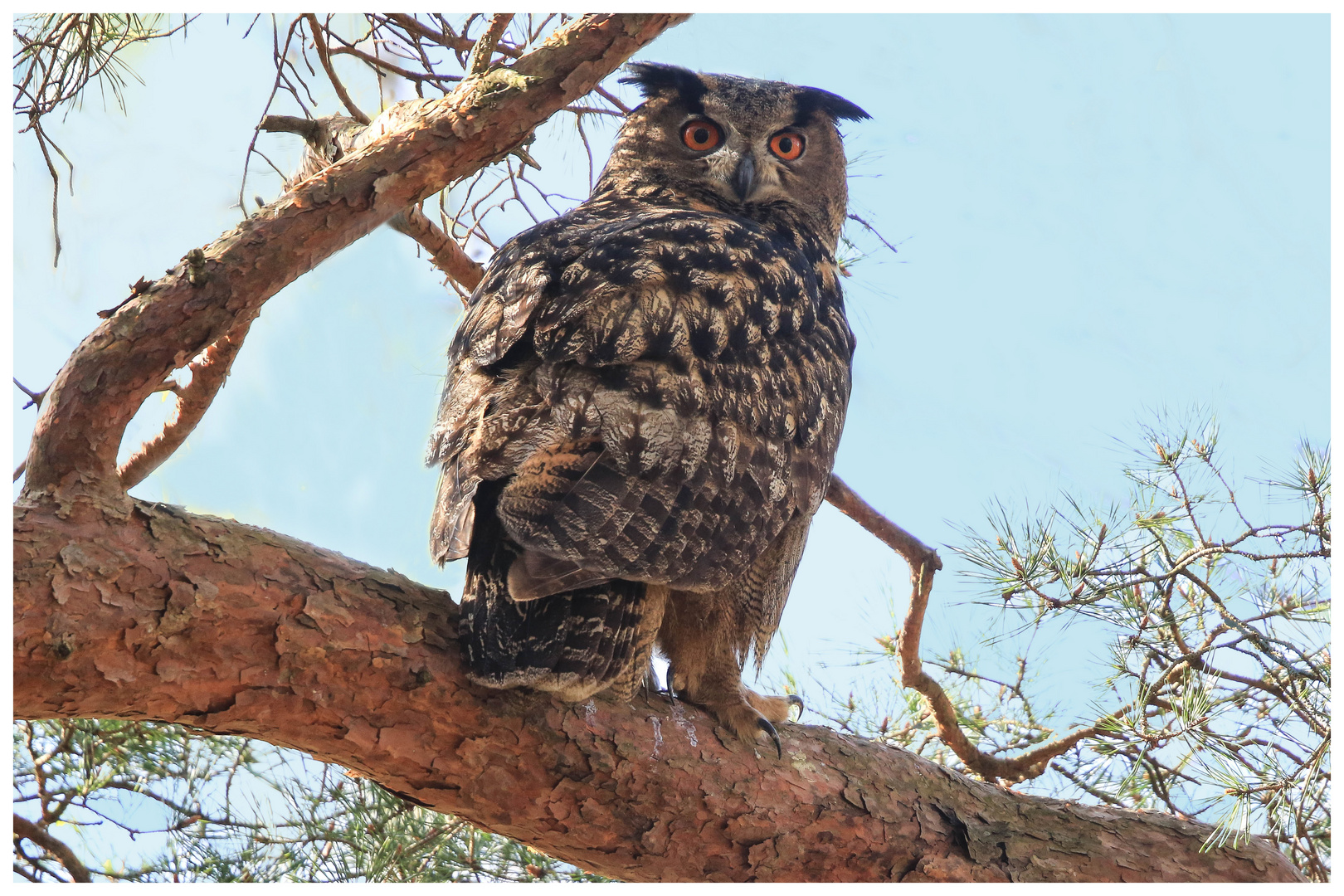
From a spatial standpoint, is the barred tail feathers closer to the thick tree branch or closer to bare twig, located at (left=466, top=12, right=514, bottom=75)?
the thick tree branch

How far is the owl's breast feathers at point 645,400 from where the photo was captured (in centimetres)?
170

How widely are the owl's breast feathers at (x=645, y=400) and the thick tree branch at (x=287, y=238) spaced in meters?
0.33

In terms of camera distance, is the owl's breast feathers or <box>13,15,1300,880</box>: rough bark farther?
the owl's breast feathers

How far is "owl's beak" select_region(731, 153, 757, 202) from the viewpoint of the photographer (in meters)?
2.79

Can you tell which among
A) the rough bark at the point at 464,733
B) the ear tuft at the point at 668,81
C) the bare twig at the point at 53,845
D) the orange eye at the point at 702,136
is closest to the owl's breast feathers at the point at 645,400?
the rough bark at the point at 464,733

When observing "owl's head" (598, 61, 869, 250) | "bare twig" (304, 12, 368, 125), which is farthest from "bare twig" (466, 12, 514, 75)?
"owl's head" (598, 61, 869, 250)

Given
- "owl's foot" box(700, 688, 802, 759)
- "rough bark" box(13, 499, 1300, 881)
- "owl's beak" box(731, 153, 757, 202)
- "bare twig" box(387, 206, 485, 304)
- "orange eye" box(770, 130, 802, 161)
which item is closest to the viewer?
"rough bark" box(13, 499, 1300, 881)

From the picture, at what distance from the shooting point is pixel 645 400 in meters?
1.82

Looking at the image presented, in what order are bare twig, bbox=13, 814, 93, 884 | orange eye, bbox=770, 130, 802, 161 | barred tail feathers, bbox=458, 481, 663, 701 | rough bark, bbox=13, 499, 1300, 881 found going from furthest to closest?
orange eye, bbox=770, 130, 802, 161 < bare twig, bbox=13, 814, 93, 884 < barred tail feathers, bbox=458, 481, 663, 701 < rough bark, bbox=13, 499, 1300, 881

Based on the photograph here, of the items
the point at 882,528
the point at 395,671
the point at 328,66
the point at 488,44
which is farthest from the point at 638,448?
the point at 328,66

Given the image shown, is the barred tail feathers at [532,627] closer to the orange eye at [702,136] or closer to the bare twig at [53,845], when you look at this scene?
the bare twig at [53,845]

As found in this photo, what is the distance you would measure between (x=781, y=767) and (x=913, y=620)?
2.65 ft

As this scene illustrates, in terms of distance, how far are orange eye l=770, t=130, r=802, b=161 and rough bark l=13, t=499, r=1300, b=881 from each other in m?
1.55

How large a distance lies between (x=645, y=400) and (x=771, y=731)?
704mm
